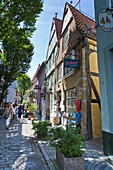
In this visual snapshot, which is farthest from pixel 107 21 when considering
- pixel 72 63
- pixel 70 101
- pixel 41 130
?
pixel 70 101

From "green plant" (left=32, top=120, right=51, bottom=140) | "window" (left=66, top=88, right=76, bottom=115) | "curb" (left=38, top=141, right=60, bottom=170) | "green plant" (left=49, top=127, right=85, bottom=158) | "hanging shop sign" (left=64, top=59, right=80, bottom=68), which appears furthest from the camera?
"window" (left=66, top=88, right=76, bottom=115)

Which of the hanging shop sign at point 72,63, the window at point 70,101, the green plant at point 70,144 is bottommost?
the green plant at point 70,144

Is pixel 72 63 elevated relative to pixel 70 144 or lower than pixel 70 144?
elevated

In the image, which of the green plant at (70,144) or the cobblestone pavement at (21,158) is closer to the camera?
the green plant at (70,144)

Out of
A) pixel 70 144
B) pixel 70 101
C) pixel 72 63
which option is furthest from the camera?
pixel 70 101

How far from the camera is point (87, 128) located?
755 cm

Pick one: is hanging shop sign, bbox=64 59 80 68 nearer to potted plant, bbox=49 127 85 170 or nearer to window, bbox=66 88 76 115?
window, bbox=66 88 76 115

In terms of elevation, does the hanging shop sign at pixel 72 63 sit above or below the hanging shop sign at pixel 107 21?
below

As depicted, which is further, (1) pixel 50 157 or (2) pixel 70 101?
(2) pixel 70 101

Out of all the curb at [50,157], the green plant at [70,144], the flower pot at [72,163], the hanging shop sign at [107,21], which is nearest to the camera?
the flower pot at [72,163]

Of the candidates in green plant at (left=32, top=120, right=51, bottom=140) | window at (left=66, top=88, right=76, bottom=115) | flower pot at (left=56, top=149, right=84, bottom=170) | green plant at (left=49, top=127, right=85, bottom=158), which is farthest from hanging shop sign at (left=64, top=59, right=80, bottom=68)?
flower pot at (left=56, top=149, right=84, bottom=170)

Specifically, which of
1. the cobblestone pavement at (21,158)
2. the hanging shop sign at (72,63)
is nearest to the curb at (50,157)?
the cobblestone pavement at (21,158)

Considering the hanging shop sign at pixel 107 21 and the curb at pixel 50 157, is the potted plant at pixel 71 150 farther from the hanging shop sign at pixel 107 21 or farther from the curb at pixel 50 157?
the hanging shop sign at pixel 107 21

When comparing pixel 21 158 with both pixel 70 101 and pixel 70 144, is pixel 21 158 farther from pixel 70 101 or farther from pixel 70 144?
pixel 70 101
